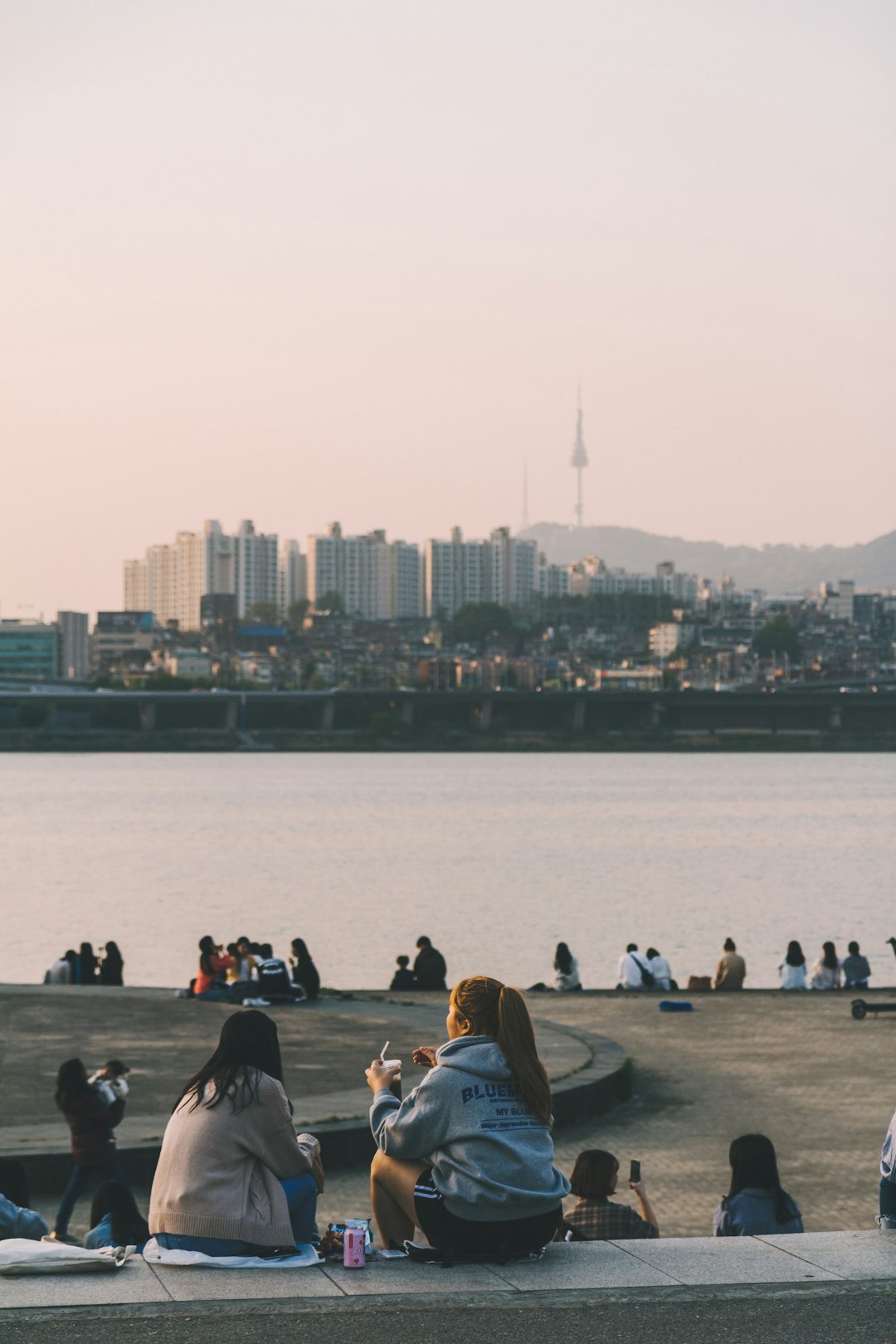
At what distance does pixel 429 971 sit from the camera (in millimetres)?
21172

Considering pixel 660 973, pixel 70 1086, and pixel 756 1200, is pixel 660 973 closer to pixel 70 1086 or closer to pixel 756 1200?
pixel 70 1086

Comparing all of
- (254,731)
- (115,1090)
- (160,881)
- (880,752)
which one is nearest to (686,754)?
(880,752)

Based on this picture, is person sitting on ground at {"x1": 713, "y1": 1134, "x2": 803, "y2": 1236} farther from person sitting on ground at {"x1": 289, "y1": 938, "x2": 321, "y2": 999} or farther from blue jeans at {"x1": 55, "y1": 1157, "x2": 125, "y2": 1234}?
person sitting on ground at {"x1": 289, "y1": 938, "x2": 321, "y2": 999}

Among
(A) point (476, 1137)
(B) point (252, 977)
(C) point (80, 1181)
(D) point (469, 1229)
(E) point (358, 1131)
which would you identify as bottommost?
(B) point (252, 977)

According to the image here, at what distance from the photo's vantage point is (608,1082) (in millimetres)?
13836

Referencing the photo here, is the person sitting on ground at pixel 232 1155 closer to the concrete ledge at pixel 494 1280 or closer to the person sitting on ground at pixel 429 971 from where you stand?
the concrete ledge at pixel 494 1280

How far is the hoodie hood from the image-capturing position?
5781mm

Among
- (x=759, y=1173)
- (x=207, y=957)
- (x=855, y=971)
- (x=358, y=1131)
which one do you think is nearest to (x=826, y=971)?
(x=855, y=971)

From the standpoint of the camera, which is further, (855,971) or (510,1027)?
(855,971)

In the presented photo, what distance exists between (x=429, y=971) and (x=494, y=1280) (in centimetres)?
1544

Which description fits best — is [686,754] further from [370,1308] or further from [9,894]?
[370,1308]

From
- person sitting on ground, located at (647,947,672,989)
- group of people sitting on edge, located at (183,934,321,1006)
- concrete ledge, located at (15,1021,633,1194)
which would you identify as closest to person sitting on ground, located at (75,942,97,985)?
group of people sitting on edge, located at (183,934,321,1006)

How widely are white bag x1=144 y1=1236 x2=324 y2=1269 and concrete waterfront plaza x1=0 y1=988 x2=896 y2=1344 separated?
0.06m

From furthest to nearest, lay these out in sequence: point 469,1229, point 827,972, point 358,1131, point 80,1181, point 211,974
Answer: point 827,972 < point 211,974 < point 358,1131 < point 80,1181 < point 469,1229
